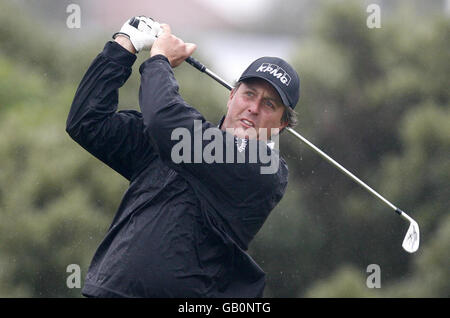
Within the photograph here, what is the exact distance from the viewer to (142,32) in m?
2.04

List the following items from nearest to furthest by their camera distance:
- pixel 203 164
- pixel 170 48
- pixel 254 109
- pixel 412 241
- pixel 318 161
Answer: pixel 203 164, pixel 170 48, pixel 254 109, pixel 412 241, pixel 318 161

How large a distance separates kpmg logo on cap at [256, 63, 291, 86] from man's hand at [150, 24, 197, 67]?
0.70ft

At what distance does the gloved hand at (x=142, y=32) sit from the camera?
80.1 inches

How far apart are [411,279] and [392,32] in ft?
5.07

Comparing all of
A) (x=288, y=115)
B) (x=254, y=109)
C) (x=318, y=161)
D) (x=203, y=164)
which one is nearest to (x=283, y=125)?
(x=288, y=115)

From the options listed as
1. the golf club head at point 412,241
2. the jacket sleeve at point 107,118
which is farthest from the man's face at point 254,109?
the golf club head at point 412,241

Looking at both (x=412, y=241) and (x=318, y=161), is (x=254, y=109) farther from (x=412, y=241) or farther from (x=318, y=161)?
(x=318, y=161)

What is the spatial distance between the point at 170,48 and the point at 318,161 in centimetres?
258

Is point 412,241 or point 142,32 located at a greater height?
point 142,32

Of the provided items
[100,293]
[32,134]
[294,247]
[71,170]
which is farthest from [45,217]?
[100,293]

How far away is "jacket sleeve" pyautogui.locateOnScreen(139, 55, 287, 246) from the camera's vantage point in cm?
185

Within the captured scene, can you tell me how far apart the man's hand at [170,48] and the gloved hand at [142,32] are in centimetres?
3

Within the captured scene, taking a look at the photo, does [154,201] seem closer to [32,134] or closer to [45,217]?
[45,217]

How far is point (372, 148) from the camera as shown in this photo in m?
4.57
